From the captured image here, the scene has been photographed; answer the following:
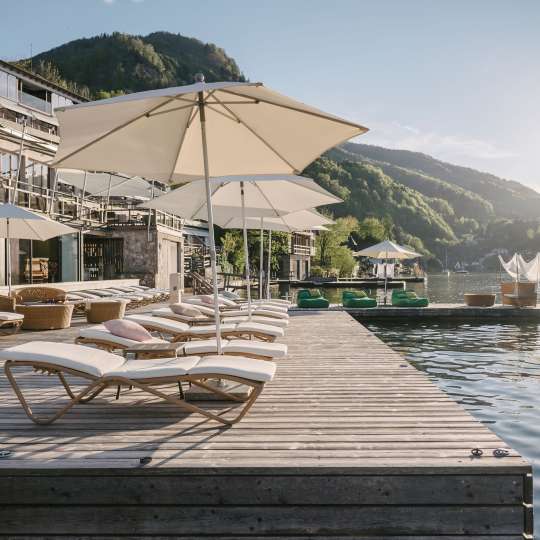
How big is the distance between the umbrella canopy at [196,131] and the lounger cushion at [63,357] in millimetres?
1741

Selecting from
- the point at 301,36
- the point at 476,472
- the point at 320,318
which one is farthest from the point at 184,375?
the point at 301,36

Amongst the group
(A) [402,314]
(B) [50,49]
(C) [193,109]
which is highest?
(B) [50,49]

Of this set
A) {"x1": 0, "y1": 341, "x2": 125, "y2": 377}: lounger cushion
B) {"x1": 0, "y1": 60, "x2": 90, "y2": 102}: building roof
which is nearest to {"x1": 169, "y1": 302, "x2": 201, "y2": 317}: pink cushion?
{"x1": 0, "y1": 341, "x2": 125, "y2": 377}: lounger cushion

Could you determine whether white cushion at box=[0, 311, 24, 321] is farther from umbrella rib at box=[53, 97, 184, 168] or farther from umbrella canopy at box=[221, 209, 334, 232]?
umbrella rib at box=[53, 97, 184, 168]

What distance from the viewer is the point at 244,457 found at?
138 inches

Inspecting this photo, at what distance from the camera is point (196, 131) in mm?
5934

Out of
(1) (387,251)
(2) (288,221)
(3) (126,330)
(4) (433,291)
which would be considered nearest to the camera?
(3) (126,330)

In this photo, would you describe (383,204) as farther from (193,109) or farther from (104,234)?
(193,109)

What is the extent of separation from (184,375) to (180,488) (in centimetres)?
103

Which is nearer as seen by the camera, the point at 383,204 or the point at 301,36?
the point at 301,36

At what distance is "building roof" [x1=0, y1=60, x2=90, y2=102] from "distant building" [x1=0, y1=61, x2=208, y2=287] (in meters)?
0.03

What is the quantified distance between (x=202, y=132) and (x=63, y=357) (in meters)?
2.20

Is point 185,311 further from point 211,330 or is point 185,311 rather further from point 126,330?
point 126,330

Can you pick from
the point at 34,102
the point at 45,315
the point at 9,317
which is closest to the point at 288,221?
the point at 45,315
